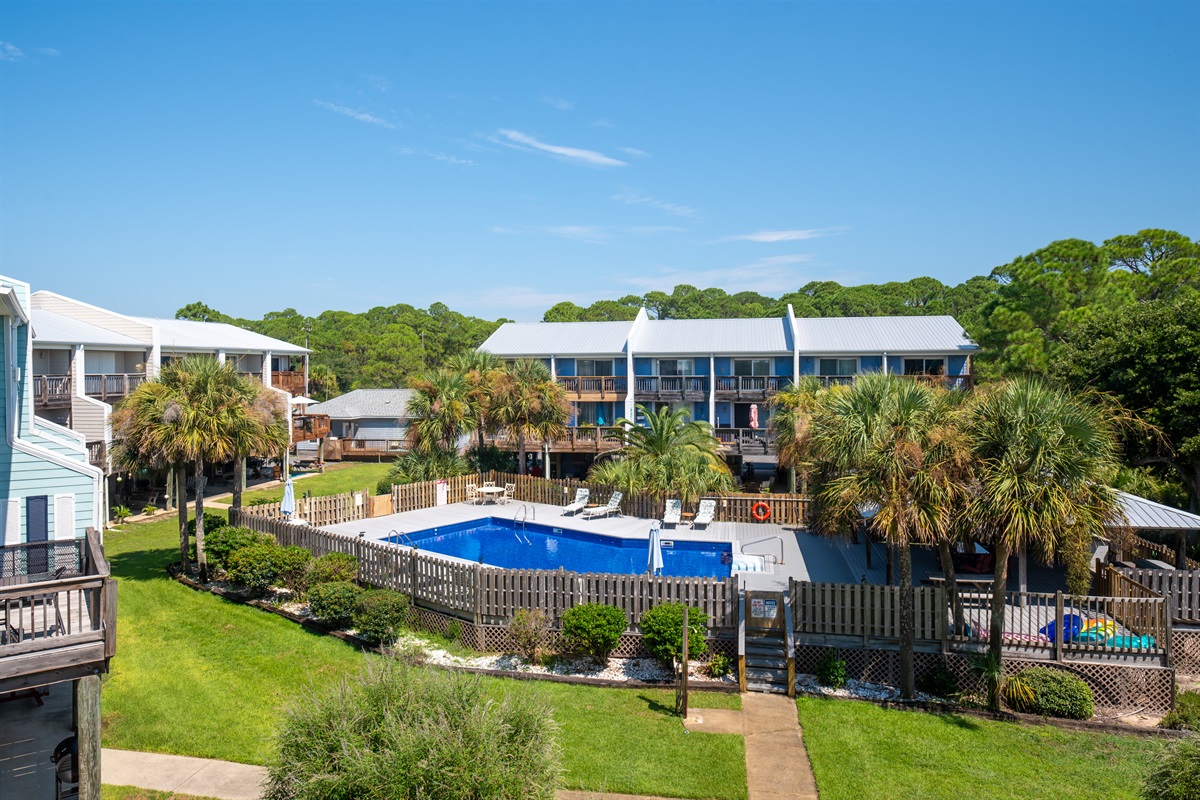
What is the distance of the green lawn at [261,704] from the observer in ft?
31.3

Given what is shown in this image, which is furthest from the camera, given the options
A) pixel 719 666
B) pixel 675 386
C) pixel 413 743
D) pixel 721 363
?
pixel 721 363

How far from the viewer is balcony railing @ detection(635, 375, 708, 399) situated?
3697 centimetres

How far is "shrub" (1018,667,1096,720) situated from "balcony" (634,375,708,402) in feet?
85.2

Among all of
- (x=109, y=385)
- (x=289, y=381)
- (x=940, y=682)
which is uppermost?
(x=289, y=381)

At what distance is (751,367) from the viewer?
37.5 m

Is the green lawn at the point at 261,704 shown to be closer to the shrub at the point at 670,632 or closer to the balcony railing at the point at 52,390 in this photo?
the shrub at the point at 670,632

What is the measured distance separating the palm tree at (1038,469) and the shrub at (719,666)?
14.9 ft

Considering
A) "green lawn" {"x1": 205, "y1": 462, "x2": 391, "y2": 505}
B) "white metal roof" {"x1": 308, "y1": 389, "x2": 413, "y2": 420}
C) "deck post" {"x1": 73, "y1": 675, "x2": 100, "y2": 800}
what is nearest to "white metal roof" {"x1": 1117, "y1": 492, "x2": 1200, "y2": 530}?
"deck post" {"x1": 73, "y1": 675, "x2": 100, "y2": 800}

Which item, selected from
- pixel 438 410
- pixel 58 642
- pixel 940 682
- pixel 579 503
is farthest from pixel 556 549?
pixel 58 642

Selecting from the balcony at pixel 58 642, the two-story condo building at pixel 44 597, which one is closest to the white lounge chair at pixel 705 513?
the two-story condo building at pixel 44 597

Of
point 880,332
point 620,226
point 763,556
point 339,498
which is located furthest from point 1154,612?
point 620,226

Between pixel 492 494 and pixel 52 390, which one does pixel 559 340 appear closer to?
pixel 492 494

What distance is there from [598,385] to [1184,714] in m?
29.0

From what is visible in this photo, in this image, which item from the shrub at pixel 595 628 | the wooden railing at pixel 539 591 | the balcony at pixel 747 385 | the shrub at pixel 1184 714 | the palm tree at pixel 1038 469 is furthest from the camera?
the balcony at pixel 747 385
